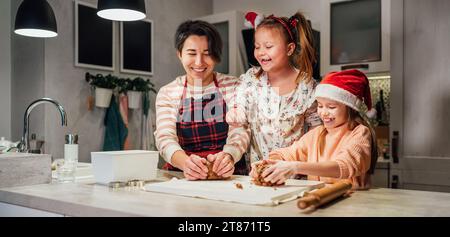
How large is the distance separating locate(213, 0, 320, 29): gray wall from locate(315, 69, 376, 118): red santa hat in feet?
6.21

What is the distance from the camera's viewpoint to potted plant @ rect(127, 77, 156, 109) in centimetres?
312

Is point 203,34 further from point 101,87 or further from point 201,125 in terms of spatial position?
point 101,87

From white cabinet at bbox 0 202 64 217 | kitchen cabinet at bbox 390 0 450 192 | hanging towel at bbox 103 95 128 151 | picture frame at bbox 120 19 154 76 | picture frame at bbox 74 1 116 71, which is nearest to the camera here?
white cabinet at bbox 0 202 64 217

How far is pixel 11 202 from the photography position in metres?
1.19

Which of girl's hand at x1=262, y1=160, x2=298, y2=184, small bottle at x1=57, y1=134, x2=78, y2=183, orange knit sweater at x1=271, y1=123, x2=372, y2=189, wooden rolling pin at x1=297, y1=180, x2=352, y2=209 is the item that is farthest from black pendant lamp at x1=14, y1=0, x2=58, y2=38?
wooden rolling pin at x1=297, y1=180, x2=352, y2=209

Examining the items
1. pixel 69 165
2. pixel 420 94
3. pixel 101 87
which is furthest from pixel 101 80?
pixel 420 94

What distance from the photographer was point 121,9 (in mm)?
1542

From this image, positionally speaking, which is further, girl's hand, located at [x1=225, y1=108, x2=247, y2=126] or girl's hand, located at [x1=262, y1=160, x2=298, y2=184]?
girl's hand, located at [x1=225, y1=108, x2=247, y2=126]

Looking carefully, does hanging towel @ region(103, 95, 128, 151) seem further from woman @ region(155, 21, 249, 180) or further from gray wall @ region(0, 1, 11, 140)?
woman @ region(155, 21, 249, 180)

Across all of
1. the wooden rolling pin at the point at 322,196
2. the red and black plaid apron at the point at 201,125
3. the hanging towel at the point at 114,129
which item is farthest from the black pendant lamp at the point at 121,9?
the hanging towel at the point at 114,129

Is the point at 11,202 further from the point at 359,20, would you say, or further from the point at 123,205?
the point at 359,20

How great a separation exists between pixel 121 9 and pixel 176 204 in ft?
2.80

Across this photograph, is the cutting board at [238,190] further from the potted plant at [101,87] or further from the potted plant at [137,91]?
the potted plant at [137,91]

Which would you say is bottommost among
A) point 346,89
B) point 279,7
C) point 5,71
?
point 346,89
